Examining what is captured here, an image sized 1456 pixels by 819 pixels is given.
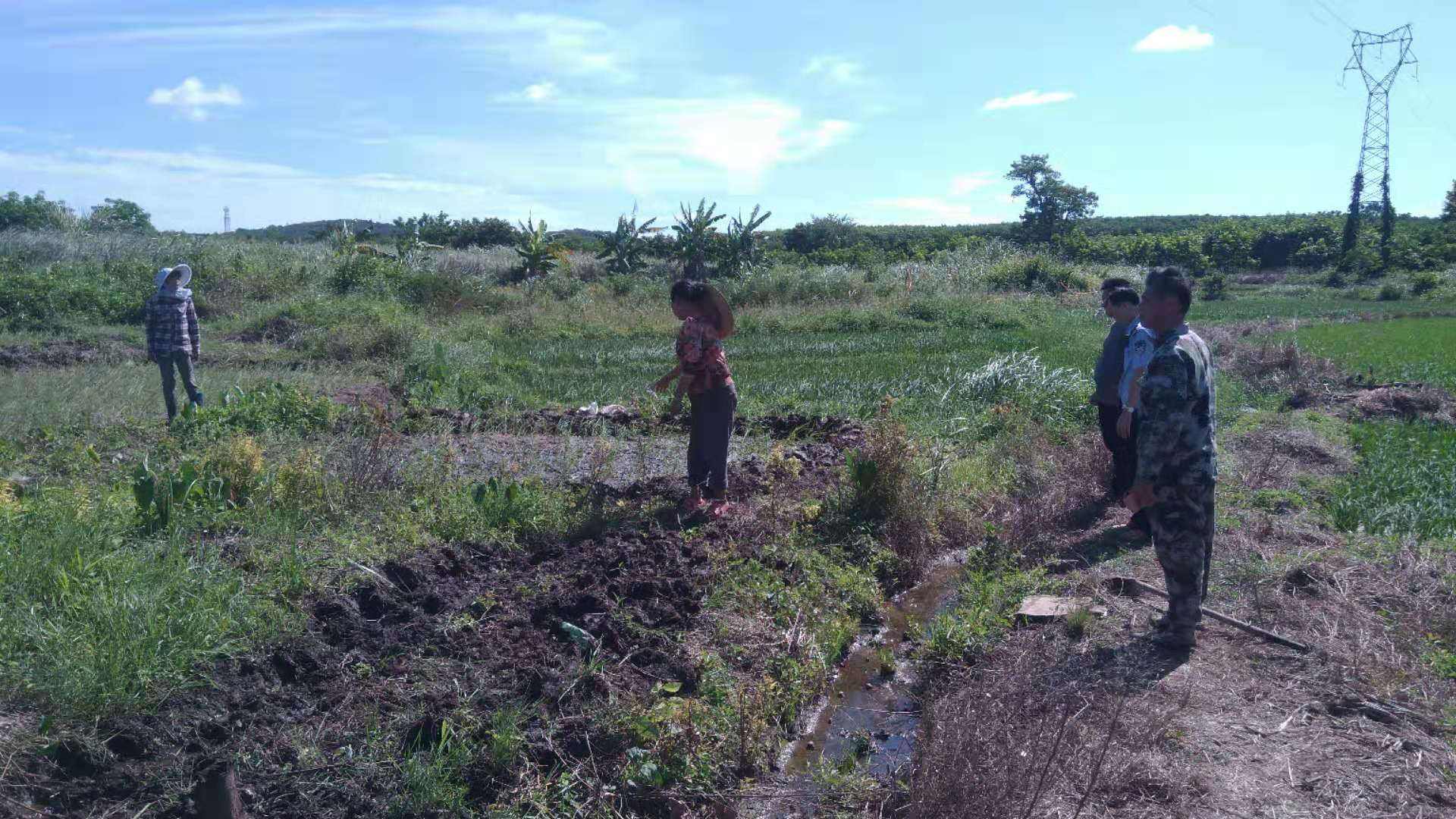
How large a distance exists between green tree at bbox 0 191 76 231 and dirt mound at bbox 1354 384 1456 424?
38.9 meters

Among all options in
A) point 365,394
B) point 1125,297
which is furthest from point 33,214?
point 1125,297

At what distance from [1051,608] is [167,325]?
924 cm

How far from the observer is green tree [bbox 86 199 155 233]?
116 ft

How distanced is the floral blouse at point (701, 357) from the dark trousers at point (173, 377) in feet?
20.8

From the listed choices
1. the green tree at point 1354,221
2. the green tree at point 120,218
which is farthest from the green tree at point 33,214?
the green tree at point 1354,221

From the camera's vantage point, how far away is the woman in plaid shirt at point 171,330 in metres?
9.73

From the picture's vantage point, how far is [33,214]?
36000 millimetres

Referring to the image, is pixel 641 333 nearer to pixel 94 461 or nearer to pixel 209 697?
pixel 94 461

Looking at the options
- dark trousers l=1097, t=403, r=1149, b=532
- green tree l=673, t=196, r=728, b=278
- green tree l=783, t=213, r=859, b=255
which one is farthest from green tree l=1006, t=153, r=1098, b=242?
dark trousers l=1097, t=403, r=1149, b=532

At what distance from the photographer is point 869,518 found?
689 cm

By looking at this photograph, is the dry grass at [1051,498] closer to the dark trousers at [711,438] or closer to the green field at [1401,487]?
the green field at [1401,487]

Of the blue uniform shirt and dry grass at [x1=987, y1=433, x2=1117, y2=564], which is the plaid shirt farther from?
the blue uniform shirt

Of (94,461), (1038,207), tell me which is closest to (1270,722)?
(94,461)

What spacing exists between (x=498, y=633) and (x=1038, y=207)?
6483 cm
